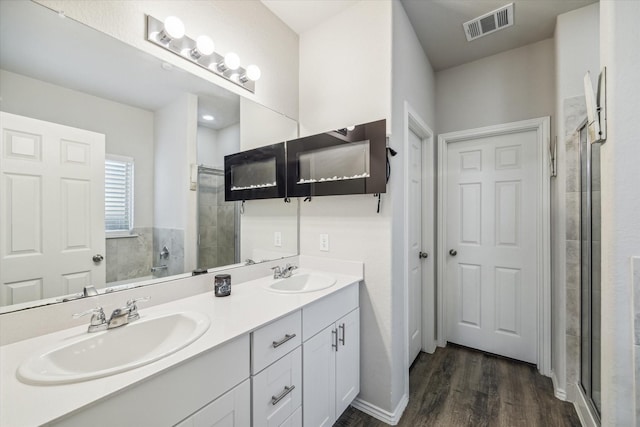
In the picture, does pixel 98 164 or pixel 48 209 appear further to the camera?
pixel 98 164

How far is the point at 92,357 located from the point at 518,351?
9.70 ft

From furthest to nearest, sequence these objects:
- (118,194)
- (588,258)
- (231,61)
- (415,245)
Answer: (415,245) → (588,258) → (231,61) → (118,194)

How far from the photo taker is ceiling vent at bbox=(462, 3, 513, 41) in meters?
1.84

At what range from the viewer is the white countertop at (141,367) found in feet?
1.93

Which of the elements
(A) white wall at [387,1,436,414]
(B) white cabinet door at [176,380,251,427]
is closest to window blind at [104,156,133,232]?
(B) white cabinet door at [176,380,251,427]

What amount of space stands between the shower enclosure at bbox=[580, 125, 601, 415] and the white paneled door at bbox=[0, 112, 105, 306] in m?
2.59

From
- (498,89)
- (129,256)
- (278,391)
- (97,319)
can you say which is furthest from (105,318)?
(498,89)

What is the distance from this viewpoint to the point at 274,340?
42.5 inches

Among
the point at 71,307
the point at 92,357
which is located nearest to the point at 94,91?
the point at 71,307

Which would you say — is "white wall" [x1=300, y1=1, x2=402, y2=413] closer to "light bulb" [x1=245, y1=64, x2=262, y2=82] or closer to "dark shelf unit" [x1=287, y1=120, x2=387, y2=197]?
"dark shelf unit" [x1=287, y1=120, x2=387, y2=197]

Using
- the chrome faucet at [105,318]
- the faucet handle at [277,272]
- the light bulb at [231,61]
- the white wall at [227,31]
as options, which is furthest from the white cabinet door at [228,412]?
the light bulb at [231,61]

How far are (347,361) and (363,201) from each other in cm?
99

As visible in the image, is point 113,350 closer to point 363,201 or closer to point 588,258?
point 363,201

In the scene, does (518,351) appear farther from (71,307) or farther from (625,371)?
(71,307)
